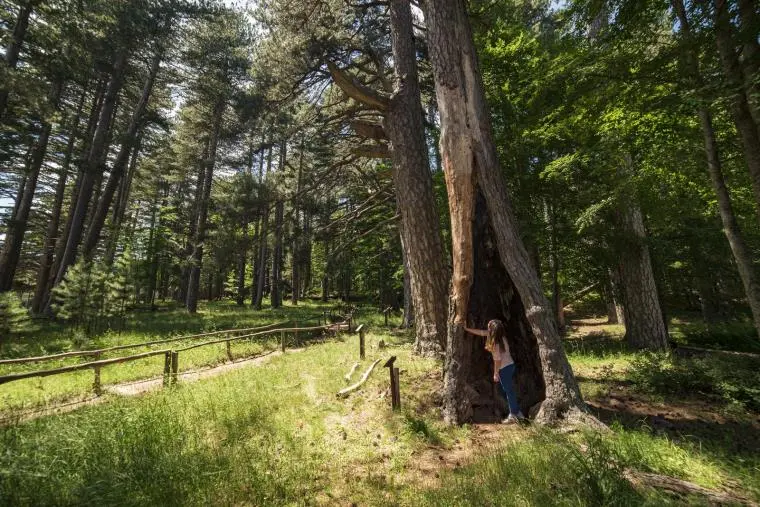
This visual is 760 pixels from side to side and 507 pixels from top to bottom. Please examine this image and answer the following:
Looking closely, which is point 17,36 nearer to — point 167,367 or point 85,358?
point 85,358

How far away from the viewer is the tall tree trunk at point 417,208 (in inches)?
301

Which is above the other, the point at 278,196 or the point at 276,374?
the point at 278,196

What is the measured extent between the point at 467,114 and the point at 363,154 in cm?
409

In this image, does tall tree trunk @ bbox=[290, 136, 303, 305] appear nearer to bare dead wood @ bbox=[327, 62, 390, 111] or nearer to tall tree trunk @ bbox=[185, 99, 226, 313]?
bare dead wood @ bbox=[327, 62, 390, 111]

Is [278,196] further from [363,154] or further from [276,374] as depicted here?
[276,374]

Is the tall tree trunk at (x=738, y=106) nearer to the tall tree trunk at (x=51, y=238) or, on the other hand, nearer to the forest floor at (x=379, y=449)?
the forest floor at (x=379, y=449)

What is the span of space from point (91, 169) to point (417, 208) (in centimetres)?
1882

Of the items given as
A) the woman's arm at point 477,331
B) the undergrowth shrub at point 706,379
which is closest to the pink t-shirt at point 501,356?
the woman's arm at point 477,331

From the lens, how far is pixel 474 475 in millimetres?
3566

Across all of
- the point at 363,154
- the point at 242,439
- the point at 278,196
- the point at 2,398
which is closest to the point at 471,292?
the point at 242,439

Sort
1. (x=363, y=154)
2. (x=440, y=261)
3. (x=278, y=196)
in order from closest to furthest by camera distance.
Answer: (x=440, y=261) < (x=363, y=154) < (x=278, y=196)

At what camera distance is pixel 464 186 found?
562cm

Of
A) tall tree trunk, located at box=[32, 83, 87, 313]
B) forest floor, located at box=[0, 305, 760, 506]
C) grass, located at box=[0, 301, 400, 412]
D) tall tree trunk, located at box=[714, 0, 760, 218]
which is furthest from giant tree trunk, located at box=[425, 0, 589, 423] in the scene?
tall tree trunk, located at box=[32, 83, 87, 313]

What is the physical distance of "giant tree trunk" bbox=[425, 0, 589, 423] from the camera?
5.40m
